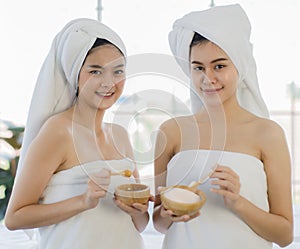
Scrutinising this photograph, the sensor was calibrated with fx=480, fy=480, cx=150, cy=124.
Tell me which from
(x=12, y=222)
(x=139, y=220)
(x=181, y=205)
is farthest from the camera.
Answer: (x=139, y=220)

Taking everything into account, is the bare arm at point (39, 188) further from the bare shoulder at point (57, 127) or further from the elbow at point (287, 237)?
the elbow at point (287, 237)

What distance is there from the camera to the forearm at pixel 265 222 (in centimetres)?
103

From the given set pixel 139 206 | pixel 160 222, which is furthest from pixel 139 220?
pixel 139 206

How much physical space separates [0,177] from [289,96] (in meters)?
2.68

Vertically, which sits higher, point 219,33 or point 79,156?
point 219,33

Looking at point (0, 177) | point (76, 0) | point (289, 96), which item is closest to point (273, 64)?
point (289, 96)

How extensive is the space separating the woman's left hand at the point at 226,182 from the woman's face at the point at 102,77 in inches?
10.6

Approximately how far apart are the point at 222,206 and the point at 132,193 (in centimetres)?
23

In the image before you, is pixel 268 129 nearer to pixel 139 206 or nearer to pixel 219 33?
pixel 219 33

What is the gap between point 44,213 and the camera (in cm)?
104

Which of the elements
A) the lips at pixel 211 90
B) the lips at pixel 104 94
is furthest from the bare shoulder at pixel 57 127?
the lips at pixel 211 90

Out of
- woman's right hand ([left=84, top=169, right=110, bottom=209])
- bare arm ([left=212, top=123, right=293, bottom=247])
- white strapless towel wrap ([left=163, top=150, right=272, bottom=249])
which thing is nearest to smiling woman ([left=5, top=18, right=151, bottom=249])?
woman's right hand ([left=84, top=169, right=110, bottom=209])

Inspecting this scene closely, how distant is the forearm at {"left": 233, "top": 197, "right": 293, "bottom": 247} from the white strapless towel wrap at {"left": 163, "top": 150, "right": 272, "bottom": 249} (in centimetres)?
2

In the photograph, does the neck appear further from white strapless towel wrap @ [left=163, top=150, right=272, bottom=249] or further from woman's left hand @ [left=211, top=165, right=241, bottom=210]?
woman's left hand @ [left=211, top=165, right=241, bottom=210]
